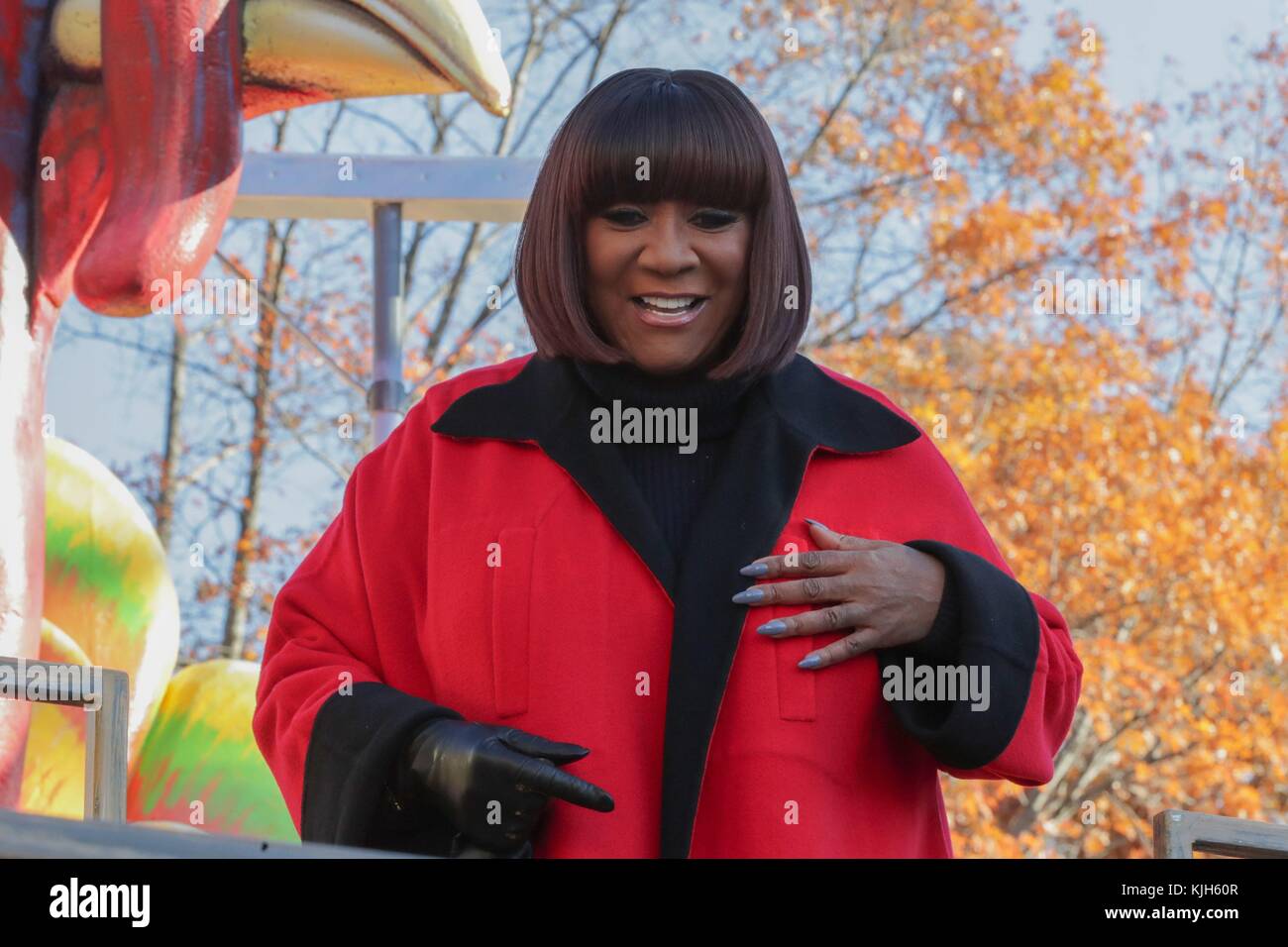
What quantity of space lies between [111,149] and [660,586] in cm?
212

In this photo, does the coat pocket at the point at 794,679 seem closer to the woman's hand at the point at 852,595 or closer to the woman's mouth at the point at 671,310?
the woman's hand at the point at 852,595

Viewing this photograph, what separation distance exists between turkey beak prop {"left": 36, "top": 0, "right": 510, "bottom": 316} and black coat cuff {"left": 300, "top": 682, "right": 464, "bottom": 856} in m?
1.84

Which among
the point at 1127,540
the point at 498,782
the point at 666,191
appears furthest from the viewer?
the point at 1127,540

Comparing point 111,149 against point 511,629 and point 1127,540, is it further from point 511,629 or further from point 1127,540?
point 1127,540

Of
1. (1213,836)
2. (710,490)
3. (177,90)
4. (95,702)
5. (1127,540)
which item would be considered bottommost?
(1213,836)

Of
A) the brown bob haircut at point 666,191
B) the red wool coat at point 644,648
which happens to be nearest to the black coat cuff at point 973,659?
the red wool coat at point 644,648

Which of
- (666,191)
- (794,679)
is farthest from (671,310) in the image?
(794,679)

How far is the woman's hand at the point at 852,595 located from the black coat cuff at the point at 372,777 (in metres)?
0.30

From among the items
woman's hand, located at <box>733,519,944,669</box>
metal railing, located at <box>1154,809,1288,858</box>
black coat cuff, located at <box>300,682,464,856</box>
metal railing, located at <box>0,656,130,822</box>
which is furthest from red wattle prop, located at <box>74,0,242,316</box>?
metal railing, located at <box>1154,809,1288,858</box>

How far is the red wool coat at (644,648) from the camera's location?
1.61 m

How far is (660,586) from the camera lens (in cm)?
168

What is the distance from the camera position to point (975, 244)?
28.8ft

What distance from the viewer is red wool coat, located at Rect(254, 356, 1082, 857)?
161 centimetres

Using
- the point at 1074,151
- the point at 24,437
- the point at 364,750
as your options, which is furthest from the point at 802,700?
the point at 1074,151
